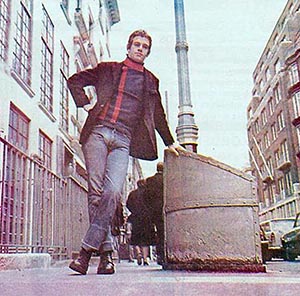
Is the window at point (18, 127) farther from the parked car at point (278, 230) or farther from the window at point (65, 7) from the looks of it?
the parked car at point (278, 230)

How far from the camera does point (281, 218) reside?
4.56 metres

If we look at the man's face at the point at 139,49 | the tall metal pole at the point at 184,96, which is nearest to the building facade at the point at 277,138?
the tall metal pole at the point at 184,96

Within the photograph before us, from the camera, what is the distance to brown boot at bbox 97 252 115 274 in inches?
47.4

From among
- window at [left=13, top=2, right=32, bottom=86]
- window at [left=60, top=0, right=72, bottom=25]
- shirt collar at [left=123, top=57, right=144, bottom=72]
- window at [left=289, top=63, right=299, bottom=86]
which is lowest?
shirt collar at [left=123, top=57, right=144, bottom=72]

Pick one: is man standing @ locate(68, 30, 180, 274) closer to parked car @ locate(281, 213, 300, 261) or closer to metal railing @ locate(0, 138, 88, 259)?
metal railing @ locate(0, 138, 88, 259)

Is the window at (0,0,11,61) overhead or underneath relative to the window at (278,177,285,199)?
overhead

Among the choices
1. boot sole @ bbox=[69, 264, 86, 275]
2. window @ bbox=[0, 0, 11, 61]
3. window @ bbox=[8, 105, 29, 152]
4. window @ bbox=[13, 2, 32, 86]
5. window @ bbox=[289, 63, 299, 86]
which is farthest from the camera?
window @ bbox=[289, 63, 299, 86]

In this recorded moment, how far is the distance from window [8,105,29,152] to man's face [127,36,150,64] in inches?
59.5

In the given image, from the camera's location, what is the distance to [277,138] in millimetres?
4910

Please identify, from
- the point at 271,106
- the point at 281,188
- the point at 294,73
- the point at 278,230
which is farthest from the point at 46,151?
the point at 294,73

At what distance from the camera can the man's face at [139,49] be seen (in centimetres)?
137

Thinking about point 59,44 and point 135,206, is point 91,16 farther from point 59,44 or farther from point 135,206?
point 135,206

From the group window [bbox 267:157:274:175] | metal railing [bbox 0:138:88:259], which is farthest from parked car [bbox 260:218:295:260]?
metal railing [bbox 0:138:88:259]

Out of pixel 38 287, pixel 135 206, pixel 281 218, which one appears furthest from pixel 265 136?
pixel 38 287
